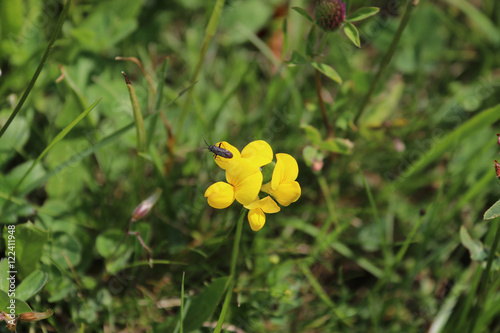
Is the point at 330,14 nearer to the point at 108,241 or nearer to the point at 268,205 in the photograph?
the point at 268,205

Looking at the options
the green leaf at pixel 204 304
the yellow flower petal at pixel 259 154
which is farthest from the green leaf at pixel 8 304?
the yellow flower petal at pixel 259 154

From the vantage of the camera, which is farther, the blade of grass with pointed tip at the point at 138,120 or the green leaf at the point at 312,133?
the green leaf at the point at 312,133

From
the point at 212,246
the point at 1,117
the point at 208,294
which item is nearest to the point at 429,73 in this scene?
the point at 212,246

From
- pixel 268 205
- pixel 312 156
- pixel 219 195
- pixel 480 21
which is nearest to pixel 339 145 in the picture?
pixel 312 156

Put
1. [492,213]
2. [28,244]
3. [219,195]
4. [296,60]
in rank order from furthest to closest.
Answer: [296,60] → [28,244] → [492,213] → [219,195]

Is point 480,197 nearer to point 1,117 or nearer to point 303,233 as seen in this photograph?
point 303,233

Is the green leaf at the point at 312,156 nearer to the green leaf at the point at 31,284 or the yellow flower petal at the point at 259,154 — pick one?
the yellow flower petal at the point at 259,154
